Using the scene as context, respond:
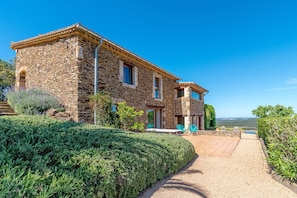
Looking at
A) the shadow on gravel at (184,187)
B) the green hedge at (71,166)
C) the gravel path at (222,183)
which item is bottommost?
the gravel path at (222,183)

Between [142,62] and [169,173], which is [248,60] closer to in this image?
[142,62]

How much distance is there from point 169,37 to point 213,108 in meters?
13.1

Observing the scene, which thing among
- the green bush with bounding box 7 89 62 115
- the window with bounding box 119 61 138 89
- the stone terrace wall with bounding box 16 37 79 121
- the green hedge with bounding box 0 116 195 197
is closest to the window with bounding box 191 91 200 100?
the window with bounding box 119 61 138 89

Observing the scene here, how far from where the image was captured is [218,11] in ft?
42.7

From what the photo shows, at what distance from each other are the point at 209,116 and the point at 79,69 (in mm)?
19683

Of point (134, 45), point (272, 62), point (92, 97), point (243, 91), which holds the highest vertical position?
point (134, 45)

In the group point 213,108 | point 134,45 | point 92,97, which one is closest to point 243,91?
point 213,108

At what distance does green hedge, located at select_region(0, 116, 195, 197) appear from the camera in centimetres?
168

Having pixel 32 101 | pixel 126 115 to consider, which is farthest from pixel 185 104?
pixel 32 101

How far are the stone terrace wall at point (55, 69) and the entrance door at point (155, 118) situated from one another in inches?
301

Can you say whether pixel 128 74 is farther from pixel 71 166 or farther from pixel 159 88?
pixel 71 166

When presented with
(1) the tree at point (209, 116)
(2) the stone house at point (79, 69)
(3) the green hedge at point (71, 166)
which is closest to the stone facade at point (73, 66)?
(2) the stone house at point (79, 69)

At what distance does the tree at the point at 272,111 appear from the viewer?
14.2 m

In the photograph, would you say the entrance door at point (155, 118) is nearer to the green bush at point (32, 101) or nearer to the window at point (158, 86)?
the window at point (158, 86)
